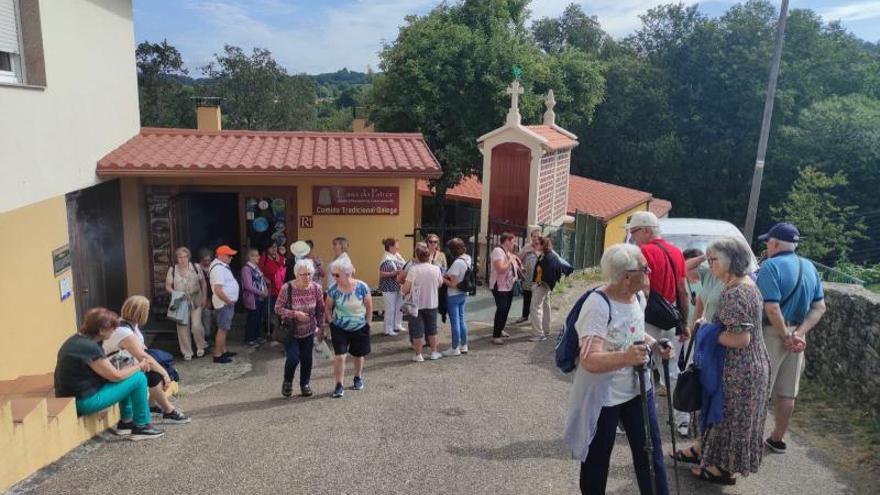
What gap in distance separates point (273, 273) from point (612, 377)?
605 centimetres

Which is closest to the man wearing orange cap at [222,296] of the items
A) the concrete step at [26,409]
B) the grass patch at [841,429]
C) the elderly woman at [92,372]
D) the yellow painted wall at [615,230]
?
the elderly woman at [92,372]

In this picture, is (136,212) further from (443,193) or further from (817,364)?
(443,193)

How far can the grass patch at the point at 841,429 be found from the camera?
4863 mm

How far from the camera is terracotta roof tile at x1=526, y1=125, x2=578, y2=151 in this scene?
13484 millimetres

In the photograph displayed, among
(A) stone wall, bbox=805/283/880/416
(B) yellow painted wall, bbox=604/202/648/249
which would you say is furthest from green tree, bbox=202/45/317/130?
(A) stone wall, bbox=805/283/880/416

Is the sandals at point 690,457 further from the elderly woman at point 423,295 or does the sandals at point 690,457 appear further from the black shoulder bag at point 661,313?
the elderly woman at point 423,295

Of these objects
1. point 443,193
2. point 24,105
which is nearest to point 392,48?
point 443,193

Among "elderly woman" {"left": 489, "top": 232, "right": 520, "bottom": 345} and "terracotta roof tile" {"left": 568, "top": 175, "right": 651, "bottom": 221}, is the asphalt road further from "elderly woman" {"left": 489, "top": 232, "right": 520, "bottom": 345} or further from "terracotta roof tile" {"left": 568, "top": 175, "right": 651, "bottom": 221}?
"terracotta roof tile" {"left": 568, "top": 175, "right": 651, "bottom": 221}

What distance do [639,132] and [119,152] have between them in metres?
32.9

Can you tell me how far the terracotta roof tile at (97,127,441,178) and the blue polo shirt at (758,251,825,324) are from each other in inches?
200

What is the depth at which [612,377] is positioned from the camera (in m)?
3.53

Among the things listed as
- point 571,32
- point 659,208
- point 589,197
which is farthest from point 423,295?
point 571,32

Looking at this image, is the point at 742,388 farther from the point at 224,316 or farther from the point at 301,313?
the point at 224,316

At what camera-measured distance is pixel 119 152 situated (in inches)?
343
